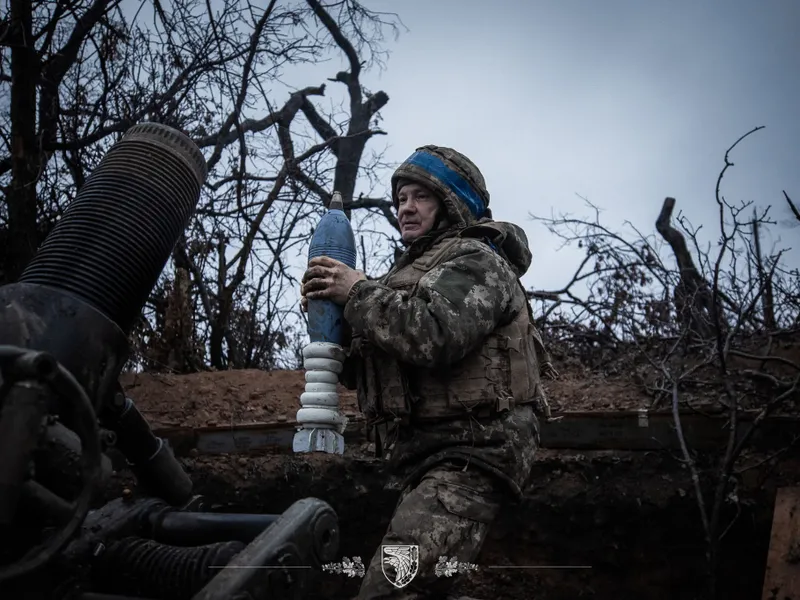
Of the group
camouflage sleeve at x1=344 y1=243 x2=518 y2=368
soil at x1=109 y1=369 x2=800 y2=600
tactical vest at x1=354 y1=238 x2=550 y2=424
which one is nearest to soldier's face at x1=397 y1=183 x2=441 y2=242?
tactical vest at x1=354 y1=238 x2=550 y2=424

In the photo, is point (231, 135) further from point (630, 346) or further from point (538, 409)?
point (538, 409)

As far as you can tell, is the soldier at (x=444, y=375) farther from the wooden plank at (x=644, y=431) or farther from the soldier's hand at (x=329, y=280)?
the wooden plank at (x=644, y=431)

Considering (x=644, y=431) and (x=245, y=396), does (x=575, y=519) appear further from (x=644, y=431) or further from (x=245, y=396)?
(x=245, y=396)

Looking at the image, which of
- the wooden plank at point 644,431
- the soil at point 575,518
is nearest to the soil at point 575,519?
the soil at point 575,518

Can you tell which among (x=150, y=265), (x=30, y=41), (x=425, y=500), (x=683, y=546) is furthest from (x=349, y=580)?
(x=30, y=41)

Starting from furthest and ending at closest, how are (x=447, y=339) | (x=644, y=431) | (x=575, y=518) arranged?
(x=644, y=431) → (x=575, y=518) → (x=447, y=339)

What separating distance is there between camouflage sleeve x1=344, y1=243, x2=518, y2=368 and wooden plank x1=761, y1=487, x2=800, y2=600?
2.14 m

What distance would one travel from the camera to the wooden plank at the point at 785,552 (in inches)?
146

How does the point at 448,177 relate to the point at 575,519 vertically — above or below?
above

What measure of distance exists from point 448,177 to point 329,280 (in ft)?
2.22

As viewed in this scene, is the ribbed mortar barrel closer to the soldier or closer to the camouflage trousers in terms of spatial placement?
the soldier

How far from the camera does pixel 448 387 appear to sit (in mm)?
2789

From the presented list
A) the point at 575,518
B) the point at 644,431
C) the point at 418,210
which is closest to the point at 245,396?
the point at 575,518

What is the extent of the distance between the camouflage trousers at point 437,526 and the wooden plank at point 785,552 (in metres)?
1.91
